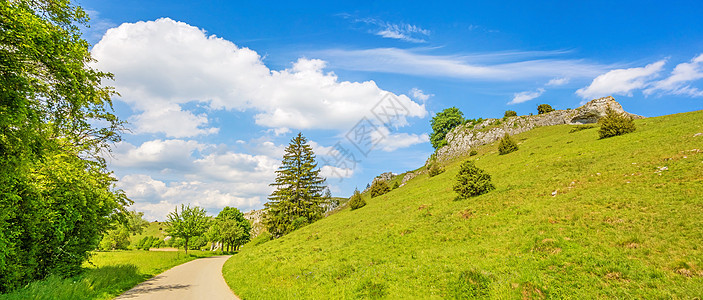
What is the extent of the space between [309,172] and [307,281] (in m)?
41.4

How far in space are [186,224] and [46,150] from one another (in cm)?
3647

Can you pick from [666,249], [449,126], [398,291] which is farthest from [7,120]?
[449,126]

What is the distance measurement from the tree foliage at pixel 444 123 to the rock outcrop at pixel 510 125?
913 centimetres

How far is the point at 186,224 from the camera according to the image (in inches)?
1735

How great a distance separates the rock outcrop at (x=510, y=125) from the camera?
196 feet

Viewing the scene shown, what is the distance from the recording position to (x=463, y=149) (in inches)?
3002

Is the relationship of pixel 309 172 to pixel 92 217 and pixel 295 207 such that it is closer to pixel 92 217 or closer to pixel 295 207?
pixel 295 207

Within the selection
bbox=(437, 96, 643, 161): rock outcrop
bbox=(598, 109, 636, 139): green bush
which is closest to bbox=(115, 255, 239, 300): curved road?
bbox=(598, 109, 636, 139): green bush

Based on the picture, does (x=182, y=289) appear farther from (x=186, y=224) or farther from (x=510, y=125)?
(x=510, y=125)

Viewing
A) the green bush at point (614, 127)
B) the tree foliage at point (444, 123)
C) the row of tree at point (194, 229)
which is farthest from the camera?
the tree foliage at point (444, 123)

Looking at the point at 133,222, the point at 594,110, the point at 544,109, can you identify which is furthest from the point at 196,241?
the point at 544,109

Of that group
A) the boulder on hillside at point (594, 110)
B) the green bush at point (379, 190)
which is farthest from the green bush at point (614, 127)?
the green bush at point (379, 190)

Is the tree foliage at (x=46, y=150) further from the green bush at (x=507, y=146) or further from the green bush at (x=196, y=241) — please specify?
the green bush at (x=507, y=146)

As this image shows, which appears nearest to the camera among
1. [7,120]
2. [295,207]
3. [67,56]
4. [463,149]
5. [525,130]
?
[7,120]
